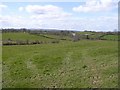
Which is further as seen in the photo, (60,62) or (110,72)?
(60,62)

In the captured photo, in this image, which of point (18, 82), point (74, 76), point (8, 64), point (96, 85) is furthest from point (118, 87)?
point (8, 64)

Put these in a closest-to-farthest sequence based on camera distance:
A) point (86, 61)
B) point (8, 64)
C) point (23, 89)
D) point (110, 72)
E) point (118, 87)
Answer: point (118, 87)
point (23, 89)
point (110, 72)
point (86, 61)
point (8, 64)

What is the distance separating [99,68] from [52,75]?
13.7 ft

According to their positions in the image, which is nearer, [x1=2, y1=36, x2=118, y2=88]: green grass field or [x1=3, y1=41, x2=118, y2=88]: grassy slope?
[x1=2, y1=36, x2=118, y2=88]: green grass field

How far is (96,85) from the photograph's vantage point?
17.8 metres

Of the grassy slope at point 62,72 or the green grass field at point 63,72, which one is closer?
the green grass field at point 63,72

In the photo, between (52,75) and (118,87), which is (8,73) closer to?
(52,75)

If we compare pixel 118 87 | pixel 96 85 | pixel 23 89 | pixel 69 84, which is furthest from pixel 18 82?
pixel 118 87

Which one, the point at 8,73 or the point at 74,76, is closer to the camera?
the point at 74,76

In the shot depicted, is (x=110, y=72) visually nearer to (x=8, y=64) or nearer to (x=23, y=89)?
(x=23, y=89)

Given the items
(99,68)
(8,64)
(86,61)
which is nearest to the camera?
(99,68)

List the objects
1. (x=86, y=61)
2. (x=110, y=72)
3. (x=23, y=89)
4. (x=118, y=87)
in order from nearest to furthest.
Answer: (x=118, y=87) < (x=23, y=89) < (x=110, y=72) < (x=86, y=61)

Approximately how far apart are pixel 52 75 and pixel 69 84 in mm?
3202

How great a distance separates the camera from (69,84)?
18.8 meters
